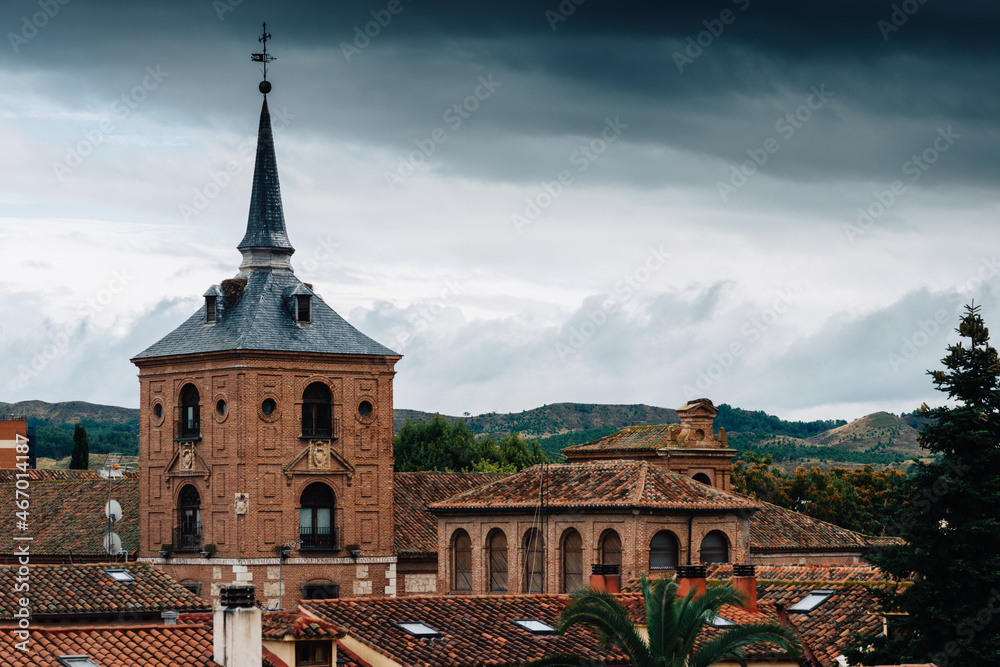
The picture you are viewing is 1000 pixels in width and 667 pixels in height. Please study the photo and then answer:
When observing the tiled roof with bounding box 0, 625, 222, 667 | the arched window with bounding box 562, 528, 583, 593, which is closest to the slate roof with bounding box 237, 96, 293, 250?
the arched window with bounding box 562, 528, 583, 593

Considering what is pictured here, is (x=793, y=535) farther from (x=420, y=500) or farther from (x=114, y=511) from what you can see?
(x=114, y=511)

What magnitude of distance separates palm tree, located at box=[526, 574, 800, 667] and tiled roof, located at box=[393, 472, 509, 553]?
1335 inches

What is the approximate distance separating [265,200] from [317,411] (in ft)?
30.6

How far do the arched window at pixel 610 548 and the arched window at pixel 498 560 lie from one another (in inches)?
189

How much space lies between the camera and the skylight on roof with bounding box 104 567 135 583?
4069 cm

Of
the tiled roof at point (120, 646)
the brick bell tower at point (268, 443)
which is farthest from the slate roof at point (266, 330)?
the tiled roof at point (120, 646)

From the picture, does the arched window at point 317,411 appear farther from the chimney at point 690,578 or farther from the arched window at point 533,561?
the chimney at point 690,578

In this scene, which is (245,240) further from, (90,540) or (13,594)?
(13,594)

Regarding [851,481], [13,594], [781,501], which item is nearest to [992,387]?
[13,594]

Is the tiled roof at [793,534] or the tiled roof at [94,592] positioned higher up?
the tiled roof at [793,534]

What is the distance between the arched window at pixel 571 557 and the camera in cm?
5744

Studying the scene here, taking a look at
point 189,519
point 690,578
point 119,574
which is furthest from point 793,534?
point 119,574

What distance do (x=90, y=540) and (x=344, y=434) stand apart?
10672 mm

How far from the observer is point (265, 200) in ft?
217
